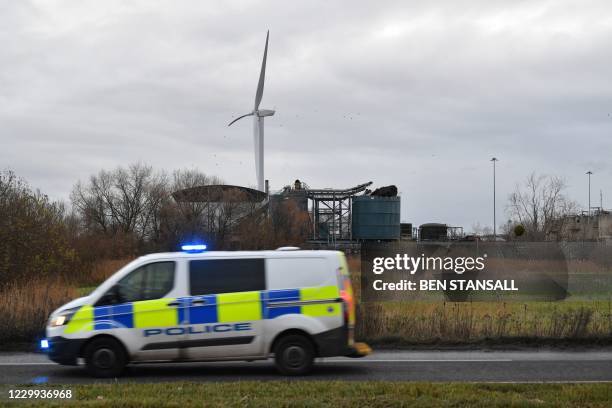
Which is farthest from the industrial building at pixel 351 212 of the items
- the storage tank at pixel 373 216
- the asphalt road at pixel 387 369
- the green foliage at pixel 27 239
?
the asphalt road at pixel 387 369

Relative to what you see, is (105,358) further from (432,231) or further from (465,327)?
(432,231)

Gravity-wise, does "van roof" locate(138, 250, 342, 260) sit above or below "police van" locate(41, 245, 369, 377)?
above

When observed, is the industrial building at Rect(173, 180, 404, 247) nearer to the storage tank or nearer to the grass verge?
the storage tank

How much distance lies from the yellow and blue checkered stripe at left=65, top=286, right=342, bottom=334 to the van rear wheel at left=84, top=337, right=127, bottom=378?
0.26m

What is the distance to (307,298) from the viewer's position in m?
11.9

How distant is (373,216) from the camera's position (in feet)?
252

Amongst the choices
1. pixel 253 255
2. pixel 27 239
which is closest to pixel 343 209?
pixel 27 239

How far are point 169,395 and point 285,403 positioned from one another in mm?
1554

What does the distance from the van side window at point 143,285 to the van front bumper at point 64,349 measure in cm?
71

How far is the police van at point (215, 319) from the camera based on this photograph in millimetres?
11906

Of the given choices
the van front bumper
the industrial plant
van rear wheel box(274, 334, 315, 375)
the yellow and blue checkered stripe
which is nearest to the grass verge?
van rear wheel box(274, 334, 315, 375)

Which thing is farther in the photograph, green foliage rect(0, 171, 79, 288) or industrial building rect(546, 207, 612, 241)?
industrial building rect(546, 207, 612, 241)

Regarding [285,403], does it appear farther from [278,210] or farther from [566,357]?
[278,210]

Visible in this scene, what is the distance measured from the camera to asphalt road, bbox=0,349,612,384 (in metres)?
11.8
